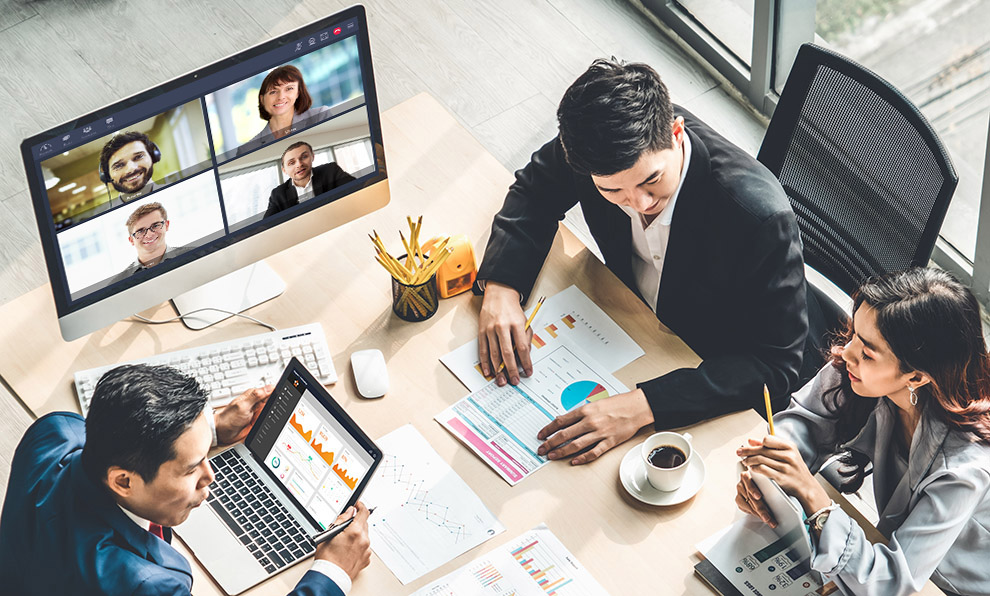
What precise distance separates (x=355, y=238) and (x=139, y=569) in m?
0.88

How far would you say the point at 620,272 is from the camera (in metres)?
2.59

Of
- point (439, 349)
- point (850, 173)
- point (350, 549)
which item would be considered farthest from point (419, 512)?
point (850, 173)

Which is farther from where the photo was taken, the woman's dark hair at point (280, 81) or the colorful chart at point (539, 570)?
the woman's dark hair at point (280, 81)

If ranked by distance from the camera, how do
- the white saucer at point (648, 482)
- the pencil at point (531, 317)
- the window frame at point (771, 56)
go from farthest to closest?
the window frame at point (771, 56) < the pencil at point (531, 317) < the white saucer at point (648, 482)

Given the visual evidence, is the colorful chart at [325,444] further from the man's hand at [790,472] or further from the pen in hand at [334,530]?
the man's hand at [790,472]

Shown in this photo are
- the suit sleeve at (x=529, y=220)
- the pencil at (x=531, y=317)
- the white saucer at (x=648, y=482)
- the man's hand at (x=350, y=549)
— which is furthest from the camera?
the suit sleeve at (x=529, y=220)

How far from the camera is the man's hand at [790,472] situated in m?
1.92

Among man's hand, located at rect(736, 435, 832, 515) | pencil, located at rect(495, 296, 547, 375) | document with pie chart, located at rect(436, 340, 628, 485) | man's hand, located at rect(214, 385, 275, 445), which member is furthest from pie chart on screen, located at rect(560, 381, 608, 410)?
man's hand, located at rect(214, 385, 275, 445)

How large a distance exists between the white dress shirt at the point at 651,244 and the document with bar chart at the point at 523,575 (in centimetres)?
70

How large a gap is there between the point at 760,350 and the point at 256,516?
1.00m

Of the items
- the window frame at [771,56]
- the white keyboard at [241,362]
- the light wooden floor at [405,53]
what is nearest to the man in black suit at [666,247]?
the white keyboard at [241,362]

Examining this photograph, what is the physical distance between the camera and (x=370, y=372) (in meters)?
2.19

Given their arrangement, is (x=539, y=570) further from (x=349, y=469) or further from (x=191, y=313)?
(x=191, y=313)

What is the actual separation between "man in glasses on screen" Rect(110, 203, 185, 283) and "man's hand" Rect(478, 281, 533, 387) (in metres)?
0.60
